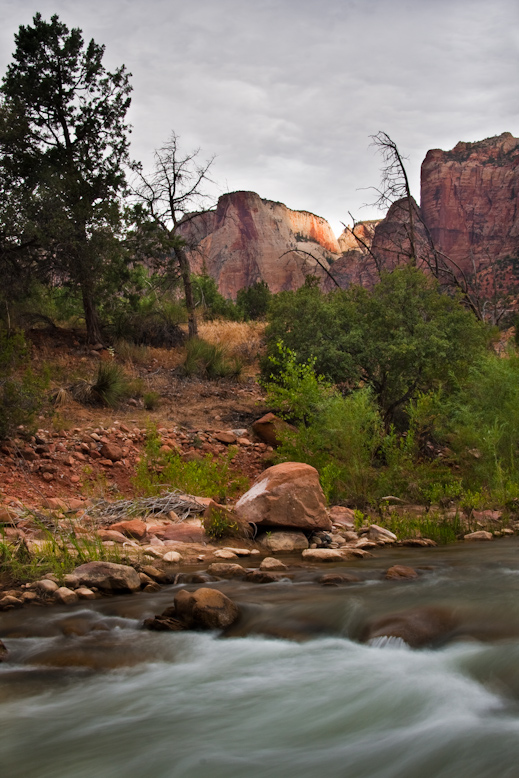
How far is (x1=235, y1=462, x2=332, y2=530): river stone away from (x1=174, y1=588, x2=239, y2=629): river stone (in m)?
2.68

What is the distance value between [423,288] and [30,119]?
10437mm

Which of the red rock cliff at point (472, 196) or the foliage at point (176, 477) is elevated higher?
the red rock cliff at point (472, 196)

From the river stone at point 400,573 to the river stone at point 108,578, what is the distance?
2.00 meters

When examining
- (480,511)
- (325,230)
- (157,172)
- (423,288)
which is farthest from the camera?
(325,230)

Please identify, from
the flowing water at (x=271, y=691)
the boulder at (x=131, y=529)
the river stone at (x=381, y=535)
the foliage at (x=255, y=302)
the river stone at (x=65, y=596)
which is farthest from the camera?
the foliage at (x=255, y=302)

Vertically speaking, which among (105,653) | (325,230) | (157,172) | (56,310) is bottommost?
(105,653)

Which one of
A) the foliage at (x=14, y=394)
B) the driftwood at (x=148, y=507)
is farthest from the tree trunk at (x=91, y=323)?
the driftwood at (x=148, y=507)

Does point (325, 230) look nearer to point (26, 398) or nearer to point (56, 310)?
point (56, 310)

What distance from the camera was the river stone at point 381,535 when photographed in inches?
266

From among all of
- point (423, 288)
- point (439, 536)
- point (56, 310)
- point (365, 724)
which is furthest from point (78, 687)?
point (56, 310)

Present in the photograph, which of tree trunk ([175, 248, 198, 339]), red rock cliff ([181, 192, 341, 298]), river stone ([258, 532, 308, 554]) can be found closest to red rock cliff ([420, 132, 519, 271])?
red rock cliff ([181, 192, 341, 298])

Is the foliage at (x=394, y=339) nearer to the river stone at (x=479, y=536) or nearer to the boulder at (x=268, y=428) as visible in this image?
the boulder at (x=268, y=428)

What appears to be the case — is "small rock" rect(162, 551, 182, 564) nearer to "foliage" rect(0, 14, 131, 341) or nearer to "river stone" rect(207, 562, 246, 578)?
"river stone" rect(207, 562, 246, 578)

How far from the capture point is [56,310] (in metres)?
18.7
